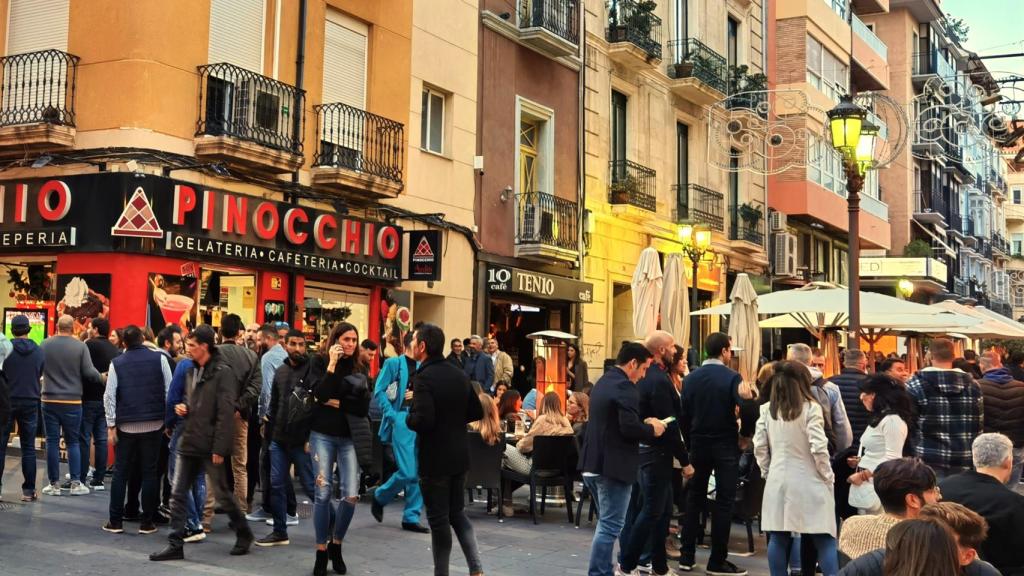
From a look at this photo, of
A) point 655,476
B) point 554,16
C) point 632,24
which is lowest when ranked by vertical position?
point 655,476

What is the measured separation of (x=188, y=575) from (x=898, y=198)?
4301 cm

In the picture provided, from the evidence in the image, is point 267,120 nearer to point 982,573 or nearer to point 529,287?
point 529,287

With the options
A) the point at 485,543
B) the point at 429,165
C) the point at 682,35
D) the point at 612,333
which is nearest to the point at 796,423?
the point at 485,543

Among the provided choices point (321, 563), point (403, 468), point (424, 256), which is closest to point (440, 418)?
point (321, 563)

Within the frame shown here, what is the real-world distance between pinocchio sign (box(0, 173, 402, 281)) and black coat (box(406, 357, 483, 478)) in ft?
24.4

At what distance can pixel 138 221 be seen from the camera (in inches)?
A: 536

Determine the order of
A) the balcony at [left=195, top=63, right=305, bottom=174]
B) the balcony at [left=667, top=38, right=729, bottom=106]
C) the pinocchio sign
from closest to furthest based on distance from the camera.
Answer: the pinocchio sign, the balcony at [left=195, top=63, right=305, bottom=174], the balcony at [left=667, top=38, right=729, bottom=106]

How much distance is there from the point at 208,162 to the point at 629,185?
1159 centimetres

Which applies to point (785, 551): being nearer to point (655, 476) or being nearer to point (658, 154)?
point (655, 476)

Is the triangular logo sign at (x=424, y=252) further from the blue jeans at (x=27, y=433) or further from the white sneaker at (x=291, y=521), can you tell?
the white sneaker at (x=291, y=521)

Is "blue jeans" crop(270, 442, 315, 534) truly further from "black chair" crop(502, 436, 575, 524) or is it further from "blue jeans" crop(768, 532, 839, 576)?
"blue jeans" crop(768, 532, 839, 576)

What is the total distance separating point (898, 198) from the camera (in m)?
46.0

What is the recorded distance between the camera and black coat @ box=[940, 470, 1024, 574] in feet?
16.4

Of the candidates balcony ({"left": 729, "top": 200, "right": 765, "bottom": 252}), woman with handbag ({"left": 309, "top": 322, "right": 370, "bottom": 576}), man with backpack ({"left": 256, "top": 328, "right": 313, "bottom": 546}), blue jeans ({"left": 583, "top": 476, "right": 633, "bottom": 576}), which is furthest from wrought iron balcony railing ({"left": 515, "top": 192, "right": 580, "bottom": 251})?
blue jeans ({"left": 583, "top": 476, "right": 633, "bottom": 576})
